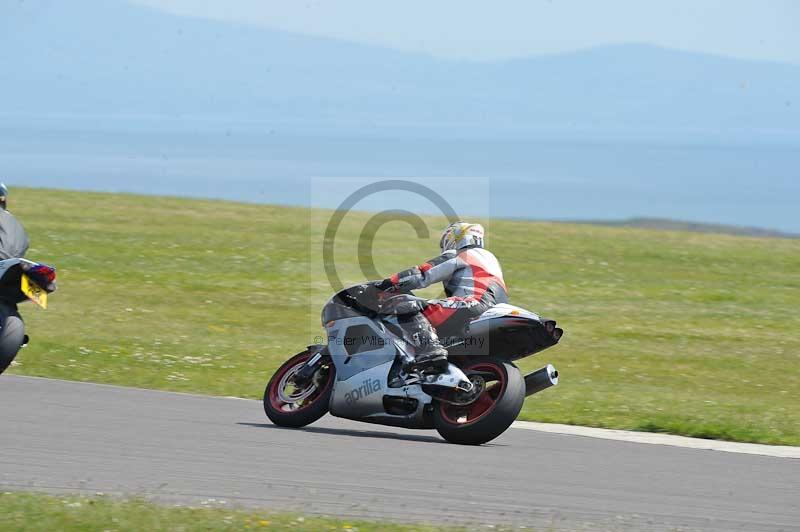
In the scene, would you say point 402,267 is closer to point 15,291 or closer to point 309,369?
point 309,369

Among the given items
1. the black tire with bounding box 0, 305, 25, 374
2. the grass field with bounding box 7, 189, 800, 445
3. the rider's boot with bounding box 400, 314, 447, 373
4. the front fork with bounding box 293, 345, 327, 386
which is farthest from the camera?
the grass field with bounding box 7, 189, 800, 445

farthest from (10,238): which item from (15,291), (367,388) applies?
(367,388)

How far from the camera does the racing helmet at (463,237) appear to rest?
10.5 m

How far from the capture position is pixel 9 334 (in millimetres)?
11883

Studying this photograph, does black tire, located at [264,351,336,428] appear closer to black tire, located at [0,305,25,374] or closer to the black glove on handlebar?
the black glove on handlebar

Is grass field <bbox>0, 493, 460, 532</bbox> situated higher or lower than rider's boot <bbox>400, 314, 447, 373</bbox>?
A: lower

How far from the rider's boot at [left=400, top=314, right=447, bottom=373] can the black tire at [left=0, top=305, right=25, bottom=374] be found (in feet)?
12.5

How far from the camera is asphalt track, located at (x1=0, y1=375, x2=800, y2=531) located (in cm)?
767

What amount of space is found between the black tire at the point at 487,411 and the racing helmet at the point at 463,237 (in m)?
0.96

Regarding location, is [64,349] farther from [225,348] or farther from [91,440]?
[91,440]

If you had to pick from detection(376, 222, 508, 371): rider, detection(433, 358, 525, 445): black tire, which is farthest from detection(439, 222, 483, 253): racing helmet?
detection(433, 358, 525, 445): black tire

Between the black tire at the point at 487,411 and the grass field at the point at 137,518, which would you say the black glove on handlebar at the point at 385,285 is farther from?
the grass field at the point at 137,518

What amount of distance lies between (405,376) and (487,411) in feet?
2.76

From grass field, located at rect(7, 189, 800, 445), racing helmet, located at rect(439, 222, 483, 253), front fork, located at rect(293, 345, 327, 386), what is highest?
racing helmet, located at rect(439, 222, 483, 253)
